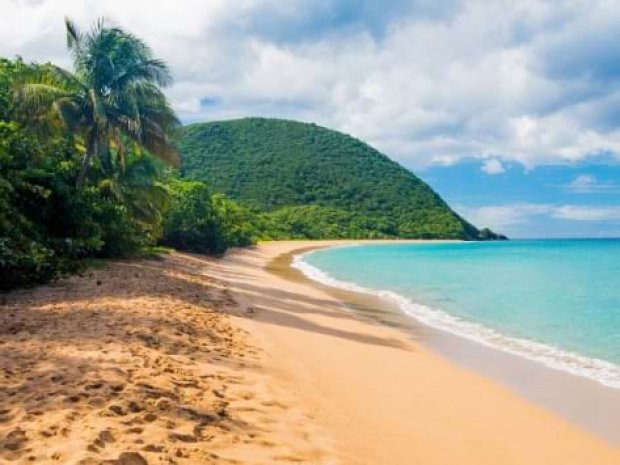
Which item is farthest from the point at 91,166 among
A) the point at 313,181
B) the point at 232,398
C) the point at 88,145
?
the point at 313,181

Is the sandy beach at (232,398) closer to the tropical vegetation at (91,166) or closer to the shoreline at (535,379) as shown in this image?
the shoreline at (535,379)

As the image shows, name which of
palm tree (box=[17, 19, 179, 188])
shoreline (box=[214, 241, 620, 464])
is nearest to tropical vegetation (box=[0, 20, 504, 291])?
palm tree (box=[17, 19, 179, 188])

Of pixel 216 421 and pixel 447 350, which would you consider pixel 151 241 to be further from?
pixel 216 421

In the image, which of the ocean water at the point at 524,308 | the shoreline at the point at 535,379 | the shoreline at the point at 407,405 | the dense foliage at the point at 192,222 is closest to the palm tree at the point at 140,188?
the dense foliage at the point at 192,222

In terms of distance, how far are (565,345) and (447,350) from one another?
2747mm

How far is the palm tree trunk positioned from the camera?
62.3ft

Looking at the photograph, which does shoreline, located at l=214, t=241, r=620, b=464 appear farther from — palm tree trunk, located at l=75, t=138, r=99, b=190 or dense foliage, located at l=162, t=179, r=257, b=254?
dense foliage, located at l=162, t=179, r=257, b=254

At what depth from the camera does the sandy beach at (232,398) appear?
452 centimetres

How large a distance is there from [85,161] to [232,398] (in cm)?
1588

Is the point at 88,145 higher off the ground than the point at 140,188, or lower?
higher

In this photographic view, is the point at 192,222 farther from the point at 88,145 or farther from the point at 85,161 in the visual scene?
the point at 85,161

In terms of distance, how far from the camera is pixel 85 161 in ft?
64.2

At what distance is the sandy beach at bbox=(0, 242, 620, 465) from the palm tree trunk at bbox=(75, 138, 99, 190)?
8.53 m

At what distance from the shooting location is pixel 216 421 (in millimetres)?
5090
